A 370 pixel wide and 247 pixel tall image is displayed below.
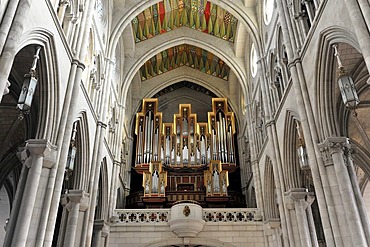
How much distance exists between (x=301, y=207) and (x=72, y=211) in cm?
741

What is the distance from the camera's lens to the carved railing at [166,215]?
53.9 feet

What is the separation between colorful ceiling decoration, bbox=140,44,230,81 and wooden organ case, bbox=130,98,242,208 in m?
2.34

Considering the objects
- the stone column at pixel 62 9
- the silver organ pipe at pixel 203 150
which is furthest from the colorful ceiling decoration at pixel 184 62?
the stone column at pixel 62 9

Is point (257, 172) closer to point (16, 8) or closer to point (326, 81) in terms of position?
point (326, 81)

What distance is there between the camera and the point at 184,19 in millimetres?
22047

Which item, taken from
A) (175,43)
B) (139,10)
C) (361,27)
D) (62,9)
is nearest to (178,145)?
(175,43)

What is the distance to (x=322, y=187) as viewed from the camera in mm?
8953

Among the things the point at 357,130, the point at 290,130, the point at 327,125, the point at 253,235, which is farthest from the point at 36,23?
the point at 253,235

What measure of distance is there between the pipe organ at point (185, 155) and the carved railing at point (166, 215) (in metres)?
2.28

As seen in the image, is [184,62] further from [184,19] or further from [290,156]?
[290,156]

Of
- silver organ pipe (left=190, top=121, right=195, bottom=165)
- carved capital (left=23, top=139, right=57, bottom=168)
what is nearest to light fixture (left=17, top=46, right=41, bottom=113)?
carved capital (left=23, top=139, right=57, bottom=168)

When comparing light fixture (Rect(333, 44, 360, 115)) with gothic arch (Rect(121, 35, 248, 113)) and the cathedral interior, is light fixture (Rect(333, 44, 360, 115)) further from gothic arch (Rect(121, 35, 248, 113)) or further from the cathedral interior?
gothic arch (Rect(121, 35, 248, 113))

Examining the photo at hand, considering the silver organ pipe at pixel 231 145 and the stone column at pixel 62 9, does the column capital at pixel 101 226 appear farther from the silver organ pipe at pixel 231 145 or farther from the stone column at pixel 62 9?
the silver organ pipe at pixel 231 145

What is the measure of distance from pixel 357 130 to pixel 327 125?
4.89 meters
